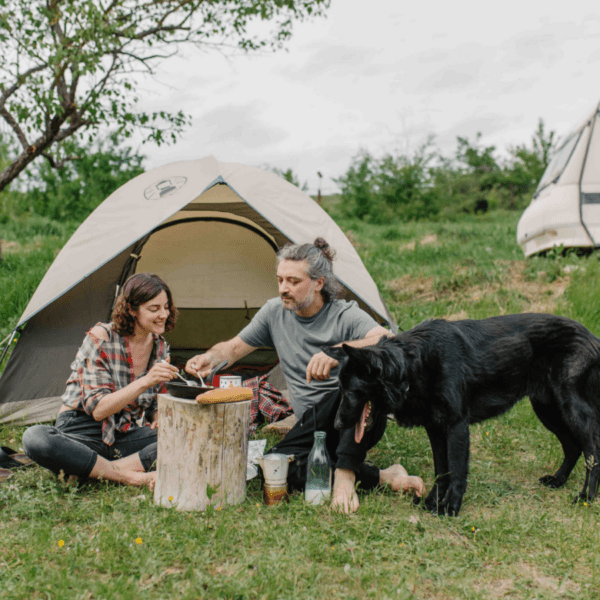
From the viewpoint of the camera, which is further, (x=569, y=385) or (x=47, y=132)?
(x=47, y=132)

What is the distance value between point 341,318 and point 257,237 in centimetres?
243

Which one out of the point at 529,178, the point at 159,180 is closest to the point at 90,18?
the point at 159,180

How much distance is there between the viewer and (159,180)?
4.09 meters

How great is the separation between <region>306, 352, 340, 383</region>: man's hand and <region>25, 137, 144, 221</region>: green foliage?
1117 cm

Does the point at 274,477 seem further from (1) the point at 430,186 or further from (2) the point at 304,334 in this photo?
(1) the point at 430,186

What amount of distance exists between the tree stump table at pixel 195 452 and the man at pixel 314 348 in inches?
15.5

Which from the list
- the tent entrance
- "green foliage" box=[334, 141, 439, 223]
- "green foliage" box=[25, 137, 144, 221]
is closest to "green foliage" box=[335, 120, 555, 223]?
"green foliage" box=[334, 141, 439, 223]

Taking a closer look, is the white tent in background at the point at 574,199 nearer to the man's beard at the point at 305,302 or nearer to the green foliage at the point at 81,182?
the man's beard at the point at 305,302

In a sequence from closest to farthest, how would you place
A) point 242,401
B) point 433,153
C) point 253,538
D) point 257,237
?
point 253,538 < point 242,401 < point 257,237 < point 433,153

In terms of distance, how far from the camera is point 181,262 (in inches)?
210

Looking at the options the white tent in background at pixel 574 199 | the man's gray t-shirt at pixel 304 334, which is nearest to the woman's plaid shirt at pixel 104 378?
the man's gray t-shirt at pixel 304 334

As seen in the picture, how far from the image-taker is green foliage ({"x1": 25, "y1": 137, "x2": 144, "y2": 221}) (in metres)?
13.0

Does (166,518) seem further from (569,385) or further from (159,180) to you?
(159,180)

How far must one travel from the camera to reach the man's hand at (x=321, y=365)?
256 centimetres
